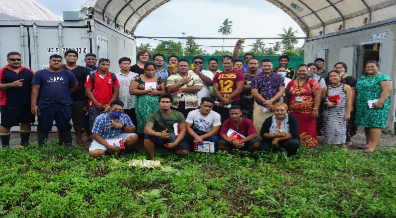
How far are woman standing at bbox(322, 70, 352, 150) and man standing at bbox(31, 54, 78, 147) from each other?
487cm

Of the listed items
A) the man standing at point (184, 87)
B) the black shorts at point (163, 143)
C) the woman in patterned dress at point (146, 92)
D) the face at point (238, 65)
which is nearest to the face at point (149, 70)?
the woman in patterned dress at point (146, 92)

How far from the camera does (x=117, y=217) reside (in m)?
3.38

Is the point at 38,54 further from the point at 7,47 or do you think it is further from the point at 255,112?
the point at 255,112

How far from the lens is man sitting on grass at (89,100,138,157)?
5.46 m

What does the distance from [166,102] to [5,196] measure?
276 centimetres

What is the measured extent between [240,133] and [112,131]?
91.0 inches

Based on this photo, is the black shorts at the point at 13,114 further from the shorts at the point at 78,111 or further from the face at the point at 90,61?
the face at the point at 90,61

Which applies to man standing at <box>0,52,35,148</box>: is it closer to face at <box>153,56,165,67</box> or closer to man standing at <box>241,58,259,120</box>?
face at <box>153,56,165,67</box>

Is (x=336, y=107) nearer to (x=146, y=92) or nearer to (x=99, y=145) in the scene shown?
(x=146, y=92)

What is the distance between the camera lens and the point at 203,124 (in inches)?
229

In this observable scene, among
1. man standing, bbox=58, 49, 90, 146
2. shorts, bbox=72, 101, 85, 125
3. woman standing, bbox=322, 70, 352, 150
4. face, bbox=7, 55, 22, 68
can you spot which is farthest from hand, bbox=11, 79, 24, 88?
woman standing, bbox=322, 70, 352, 150

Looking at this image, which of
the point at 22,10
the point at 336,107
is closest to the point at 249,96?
the point at 336,107

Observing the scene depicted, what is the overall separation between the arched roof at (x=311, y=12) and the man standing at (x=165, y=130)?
3.76 meters

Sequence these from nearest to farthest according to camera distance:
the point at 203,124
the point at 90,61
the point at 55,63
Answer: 1. the point at 55,63
2. the point at 203,124
3. the point at 90,61
